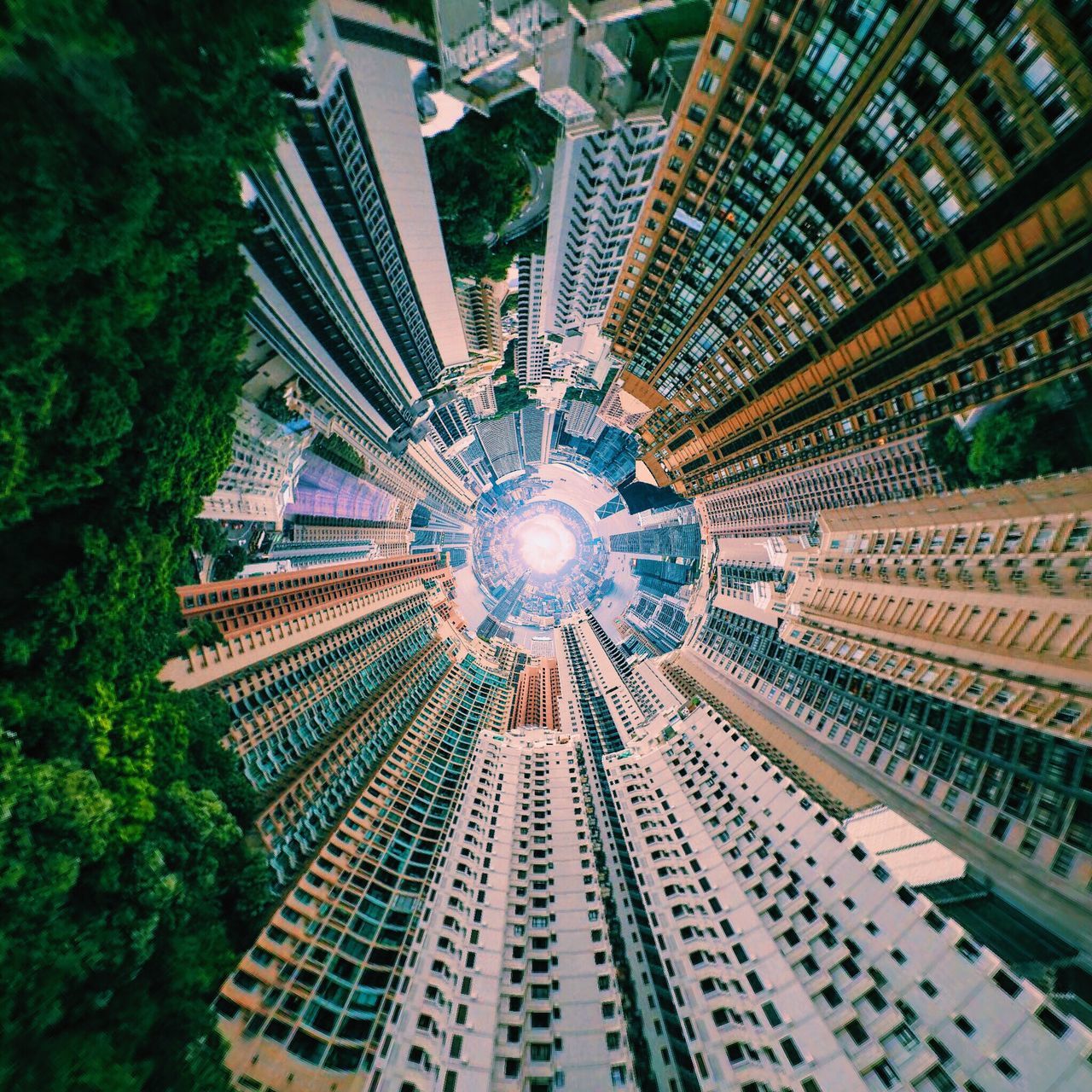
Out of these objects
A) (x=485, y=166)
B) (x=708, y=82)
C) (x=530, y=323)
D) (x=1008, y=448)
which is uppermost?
(x=530, y=323)

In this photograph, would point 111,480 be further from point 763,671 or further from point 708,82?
point 763,671

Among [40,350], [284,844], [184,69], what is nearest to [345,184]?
[184,69]

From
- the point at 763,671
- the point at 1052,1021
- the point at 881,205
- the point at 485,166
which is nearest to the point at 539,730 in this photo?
the point at 763,671

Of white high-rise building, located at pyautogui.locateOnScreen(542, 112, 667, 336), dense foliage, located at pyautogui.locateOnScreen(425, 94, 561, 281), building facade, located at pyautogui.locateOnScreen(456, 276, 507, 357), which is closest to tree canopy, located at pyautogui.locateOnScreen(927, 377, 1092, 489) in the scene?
white high-rise building, located at pyautogui.locateOnScreen(542, 112, 667, 336)

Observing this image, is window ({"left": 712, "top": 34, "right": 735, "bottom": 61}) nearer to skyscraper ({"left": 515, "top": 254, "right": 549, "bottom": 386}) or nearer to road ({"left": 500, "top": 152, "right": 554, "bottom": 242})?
road ({"left": 500, "top": 152, "right": 554, "bottom": 242})

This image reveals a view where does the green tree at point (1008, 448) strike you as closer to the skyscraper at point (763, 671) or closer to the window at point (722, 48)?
the skyscraper at point (763, 671)

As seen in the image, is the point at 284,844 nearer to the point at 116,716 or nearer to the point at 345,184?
the point at 116,716
